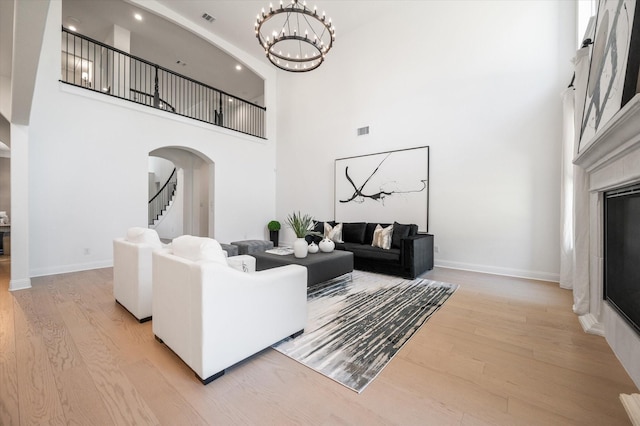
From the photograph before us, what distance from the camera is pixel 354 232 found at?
5.00 meters

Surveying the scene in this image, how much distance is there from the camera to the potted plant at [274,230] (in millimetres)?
7172

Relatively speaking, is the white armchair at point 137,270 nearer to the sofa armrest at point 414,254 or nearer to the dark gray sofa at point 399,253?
the dark gray sofa at point 399,253

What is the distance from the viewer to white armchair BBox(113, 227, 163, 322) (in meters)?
2.34

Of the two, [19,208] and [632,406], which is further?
[19,208]

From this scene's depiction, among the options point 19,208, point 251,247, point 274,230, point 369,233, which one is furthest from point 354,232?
point 19,208

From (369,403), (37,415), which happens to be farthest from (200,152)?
(369,403)

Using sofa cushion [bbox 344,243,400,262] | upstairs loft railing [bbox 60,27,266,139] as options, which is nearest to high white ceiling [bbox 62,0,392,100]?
upstairs loft railing [bbox 60,27,266,139]

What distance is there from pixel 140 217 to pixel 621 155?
6.51 metres

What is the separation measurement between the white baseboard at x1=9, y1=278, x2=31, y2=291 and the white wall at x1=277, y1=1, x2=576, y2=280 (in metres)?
5.72

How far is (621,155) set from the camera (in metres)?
1.72

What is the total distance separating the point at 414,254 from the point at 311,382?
2669 millimetres

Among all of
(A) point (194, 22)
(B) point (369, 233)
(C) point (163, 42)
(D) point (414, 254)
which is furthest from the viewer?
(C) point (163, 42)

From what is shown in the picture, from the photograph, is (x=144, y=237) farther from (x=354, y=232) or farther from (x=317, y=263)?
(x=354, y=232)

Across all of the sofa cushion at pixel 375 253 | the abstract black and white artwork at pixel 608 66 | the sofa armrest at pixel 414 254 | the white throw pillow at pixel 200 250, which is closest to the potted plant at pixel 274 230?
the sofa cushion at pixel 375 253
